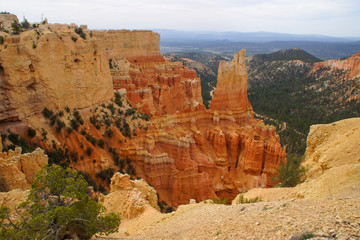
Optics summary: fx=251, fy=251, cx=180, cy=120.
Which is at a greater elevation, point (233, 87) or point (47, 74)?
point (47, 74)

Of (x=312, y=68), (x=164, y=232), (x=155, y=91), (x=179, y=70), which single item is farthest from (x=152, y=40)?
(x=312, y=68)

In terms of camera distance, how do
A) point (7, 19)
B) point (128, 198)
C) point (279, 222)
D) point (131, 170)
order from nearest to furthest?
point (279, 222)
point (128, 198)
point (131, 170)
point (7, 19)

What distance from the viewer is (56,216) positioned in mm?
6980

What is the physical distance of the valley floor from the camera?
5.51 m

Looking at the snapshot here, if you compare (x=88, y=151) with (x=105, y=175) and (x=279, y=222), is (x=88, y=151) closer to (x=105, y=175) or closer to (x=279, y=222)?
(x=105, y=175)

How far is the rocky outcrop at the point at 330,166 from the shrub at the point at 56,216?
24.0 ft

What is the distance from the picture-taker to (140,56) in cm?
5294

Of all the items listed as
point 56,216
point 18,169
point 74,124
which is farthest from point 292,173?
point 74,124

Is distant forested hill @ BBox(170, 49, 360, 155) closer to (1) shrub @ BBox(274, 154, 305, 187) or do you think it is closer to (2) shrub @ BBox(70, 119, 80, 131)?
(1) shrub @ BBox(274, 154, 305, 187)

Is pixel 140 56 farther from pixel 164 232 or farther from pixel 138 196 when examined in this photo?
pixel 164 232

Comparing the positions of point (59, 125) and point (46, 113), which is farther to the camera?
point (59, 125)

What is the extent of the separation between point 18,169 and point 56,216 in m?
7.42

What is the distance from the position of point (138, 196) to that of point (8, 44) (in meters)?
13.8

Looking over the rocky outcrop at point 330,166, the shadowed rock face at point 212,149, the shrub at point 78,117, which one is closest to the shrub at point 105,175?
the shadowed rock face at point 212,149
